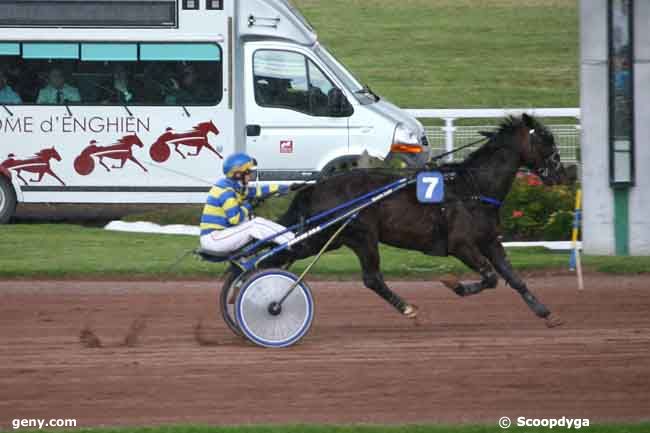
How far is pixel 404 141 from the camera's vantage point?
1719cm

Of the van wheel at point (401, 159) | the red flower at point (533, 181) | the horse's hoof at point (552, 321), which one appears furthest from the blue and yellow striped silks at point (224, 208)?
the van wheel at point (401, 159)

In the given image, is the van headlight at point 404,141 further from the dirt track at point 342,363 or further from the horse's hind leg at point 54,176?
the dirt track at point 342,363

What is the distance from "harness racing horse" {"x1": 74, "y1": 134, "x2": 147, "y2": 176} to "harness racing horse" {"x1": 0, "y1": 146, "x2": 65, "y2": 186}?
31 cm

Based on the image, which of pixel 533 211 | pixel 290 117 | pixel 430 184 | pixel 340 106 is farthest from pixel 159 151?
pixel 430 184

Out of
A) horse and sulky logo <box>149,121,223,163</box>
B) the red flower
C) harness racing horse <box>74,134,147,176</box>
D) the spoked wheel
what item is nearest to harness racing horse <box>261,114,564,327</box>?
the spoked wheel

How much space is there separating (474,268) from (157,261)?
4.85 meters

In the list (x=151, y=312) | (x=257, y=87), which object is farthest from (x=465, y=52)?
(x=151, y=312)

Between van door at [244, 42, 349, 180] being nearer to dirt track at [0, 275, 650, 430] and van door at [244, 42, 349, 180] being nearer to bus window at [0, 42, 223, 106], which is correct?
bus window at [0, 42, 223, 106]

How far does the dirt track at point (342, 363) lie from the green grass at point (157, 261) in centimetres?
119

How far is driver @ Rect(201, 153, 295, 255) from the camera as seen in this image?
9609mm

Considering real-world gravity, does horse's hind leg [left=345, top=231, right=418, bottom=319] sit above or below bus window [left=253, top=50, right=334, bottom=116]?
below

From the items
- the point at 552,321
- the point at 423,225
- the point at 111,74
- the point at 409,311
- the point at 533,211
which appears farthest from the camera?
the point at 111,74

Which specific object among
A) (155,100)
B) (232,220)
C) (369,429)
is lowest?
(369,429)

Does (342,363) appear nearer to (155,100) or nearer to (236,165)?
(236,165)
